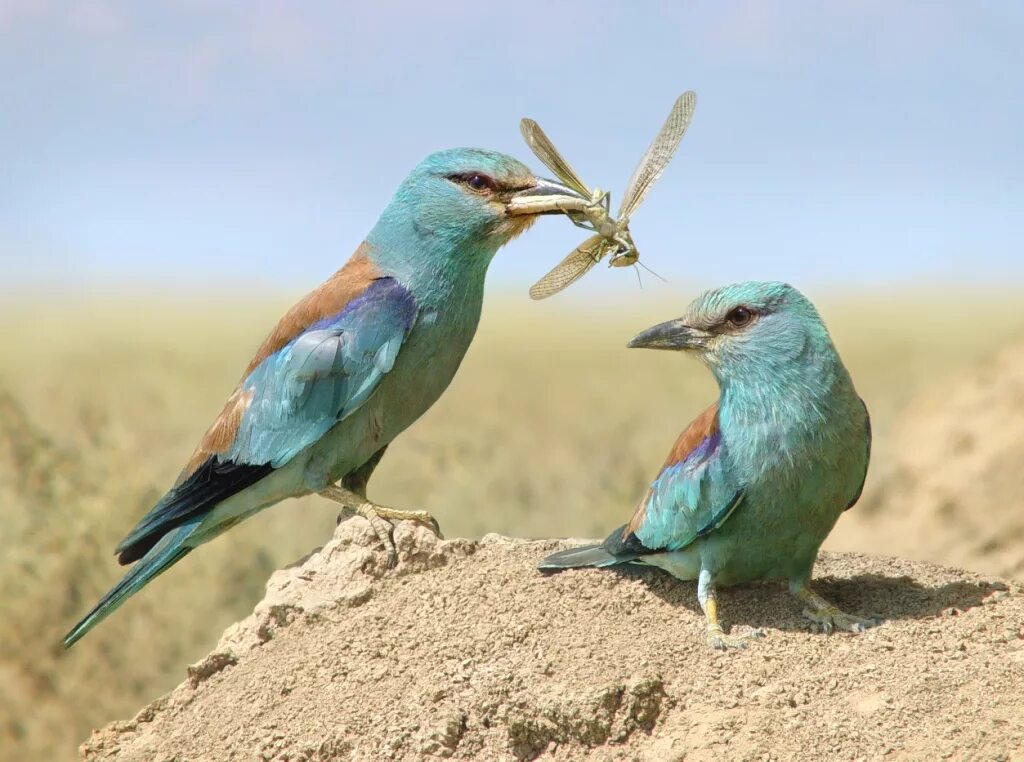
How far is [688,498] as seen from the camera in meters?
4.68

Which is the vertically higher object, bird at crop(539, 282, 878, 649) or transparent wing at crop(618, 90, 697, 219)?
transparent wing at crop(618, 90, 697, 219)

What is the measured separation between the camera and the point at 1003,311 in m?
28.6

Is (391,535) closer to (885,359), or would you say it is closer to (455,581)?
(455,581)

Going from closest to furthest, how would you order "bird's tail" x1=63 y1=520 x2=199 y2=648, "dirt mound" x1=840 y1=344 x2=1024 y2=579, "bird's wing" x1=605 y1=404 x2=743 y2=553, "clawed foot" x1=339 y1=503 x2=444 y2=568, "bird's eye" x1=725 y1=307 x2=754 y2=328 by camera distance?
"bird's wing" x1=605 y1=404 x2=743 y2=553 → "bird's eye" x1=725 y1=307 x2=754 y2=328 → "clawed foot" x1=339 y1=503 x2=444 y2=568 → "bird's tail" x1=63 y1=520 x2=199 y2=648 → "dirt mound" x1=840 y1=344 x2=1024 y2=579

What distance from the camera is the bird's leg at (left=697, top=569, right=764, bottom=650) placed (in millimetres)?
4512

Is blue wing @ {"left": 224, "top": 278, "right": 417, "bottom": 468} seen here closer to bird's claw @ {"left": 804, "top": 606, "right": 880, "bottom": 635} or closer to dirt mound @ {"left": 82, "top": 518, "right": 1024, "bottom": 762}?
dirt mound @ {"left": 82, "top": 518, "right": 1024, "bottom": 762}

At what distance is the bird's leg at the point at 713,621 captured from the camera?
14.8ft

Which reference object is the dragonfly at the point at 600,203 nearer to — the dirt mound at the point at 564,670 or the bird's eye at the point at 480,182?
the bird's eye at the point at 480,182

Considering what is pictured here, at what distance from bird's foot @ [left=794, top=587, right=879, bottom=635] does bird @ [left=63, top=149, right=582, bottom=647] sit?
1519mm

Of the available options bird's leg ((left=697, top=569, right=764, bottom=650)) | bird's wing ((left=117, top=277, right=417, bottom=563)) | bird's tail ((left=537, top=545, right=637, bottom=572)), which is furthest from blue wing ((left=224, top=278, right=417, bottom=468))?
bird's leg ((left=697, top=569, right=764, bottom=650))

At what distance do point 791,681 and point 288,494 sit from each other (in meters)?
2.38

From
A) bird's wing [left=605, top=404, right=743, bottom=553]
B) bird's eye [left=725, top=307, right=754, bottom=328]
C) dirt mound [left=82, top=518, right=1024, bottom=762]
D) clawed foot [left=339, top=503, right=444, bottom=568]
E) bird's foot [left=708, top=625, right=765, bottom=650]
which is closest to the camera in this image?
dirt mound [left=82, top=518, right=1024, bottom=762]

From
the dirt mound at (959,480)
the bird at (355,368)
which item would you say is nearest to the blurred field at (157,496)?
the dirt mound at (959,480)

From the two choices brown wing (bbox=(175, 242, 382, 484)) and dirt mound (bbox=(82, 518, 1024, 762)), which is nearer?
dirt mound (bbox=(82, 518, 1024, 762))
